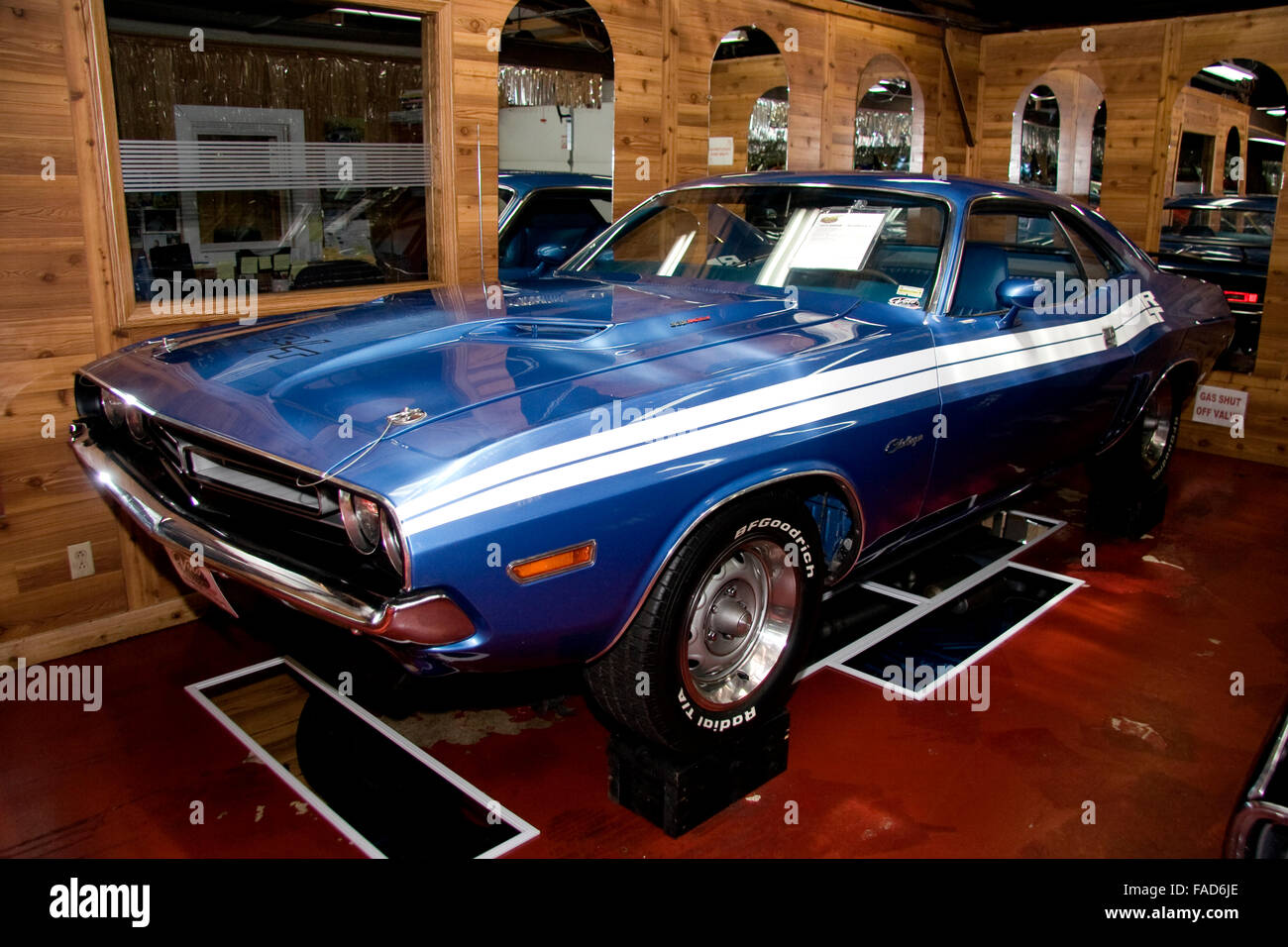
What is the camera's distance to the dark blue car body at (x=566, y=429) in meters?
2.04

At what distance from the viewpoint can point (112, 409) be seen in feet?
9.33

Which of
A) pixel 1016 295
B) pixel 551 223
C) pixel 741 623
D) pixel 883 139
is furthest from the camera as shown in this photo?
pixel 883 139

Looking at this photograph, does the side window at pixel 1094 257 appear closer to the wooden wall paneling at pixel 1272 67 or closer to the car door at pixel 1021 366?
the car door at pixel 1021 366

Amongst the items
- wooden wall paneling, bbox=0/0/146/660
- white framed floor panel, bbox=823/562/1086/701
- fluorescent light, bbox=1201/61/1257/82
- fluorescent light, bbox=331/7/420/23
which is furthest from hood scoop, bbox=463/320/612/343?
fluorescent light, bbox=1201/61/1257/82

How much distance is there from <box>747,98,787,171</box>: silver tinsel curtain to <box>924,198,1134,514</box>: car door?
279 centimetres

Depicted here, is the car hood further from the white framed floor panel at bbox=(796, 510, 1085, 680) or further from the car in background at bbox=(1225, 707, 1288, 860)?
the car in background at bbox=(1225, 707, 1288, 860)

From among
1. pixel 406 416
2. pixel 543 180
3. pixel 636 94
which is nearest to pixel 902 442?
pixel 406 416

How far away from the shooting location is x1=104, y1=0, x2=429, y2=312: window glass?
364 centimetres

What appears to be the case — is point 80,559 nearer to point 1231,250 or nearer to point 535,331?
point 535,331

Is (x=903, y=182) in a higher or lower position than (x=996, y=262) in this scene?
higher

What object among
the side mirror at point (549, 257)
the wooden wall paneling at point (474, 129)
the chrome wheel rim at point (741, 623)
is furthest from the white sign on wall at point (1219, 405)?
the chrome wheel rim at point (741, 623)

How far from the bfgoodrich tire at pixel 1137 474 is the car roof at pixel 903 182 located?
1317 millimetres

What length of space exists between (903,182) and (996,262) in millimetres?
489
